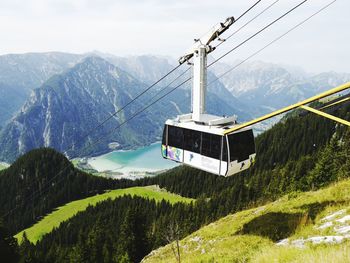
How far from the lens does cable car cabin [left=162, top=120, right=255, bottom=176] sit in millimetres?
20391

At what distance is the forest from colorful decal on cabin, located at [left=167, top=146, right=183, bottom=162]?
2088 centimetres

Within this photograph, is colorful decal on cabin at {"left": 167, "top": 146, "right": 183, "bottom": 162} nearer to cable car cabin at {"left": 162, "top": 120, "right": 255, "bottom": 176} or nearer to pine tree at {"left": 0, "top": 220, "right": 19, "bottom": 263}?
cable car cabin at {"left": 162, "top": 120, "right": 255, "bottom": 176}

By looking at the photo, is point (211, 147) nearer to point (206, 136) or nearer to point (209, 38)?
point (206, 136)

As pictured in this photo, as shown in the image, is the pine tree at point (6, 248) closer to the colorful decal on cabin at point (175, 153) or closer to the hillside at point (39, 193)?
the colorful decal on cabin at point (175, 153)

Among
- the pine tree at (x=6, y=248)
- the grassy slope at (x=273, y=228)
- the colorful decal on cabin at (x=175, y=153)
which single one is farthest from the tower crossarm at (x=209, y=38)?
the pine tree at (x=6, y=248)

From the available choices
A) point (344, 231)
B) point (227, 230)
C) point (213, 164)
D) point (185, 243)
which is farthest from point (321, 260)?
point (185, 243)

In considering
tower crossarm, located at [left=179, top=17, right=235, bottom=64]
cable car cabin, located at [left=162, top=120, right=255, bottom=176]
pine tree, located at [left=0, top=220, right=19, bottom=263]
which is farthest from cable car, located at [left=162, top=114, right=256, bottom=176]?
pine tree, located at [left=0, top=220, right=19, bottom=263]

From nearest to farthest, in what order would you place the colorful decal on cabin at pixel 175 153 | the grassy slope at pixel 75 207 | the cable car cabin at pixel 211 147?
the cable car cabin at pixel 211 147
the colorful decal on cabin at pixel 175 153
the grassy slope at pixel 75 207

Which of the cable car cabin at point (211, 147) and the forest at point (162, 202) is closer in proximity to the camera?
the cable car cabin at point (211, 147)

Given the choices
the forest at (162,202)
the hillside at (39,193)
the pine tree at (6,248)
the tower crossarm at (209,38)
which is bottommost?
the hillside at (39,193)

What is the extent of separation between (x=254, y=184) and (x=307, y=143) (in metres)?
45.3

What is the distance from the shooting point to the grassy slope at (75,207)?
144 m

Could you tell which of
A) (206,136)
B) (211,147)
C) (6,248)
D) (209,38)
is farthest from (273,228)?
(6,248)

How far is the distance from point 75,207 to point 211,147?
151m
